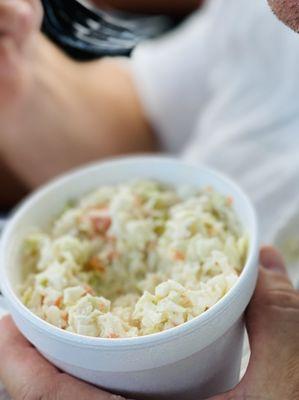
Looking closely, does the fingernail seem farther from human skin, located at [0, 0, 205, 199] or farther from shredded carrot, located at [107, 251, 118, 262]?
human skin, located at [0, 0, 205, 199]

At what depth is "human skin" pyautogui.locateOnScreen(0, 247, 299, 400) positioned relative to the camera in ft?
1.54

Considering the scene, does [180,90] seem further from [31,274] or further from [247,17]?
[31,274]

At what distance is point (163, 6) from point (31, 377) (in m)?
1.18

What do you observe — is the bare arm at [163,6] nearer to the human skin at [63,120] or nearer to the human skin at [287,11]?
the human skin at [63,120]

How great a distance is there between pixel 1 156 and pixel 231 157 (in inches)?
13.7

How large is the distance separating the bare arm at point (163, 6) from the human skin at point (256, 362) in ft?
3.48

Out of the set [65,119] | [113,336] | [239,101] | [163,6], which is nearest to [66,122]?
[65,119]

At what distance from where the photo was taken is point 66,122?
36.1 inches

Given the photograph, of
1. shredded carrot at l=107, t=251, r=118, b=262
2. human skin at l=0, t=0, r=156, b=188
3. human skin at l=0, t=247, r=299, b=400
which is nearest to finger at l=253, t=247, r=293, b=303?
human skin at l=0, t=247, r=299, b=400

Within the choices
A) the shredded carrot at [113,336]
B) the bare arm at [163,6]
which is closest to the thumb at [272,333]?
the shredded carrot at [113,336]

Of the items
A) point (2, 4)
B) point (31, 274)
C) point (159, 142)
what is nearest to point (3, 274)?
point (31, 274)

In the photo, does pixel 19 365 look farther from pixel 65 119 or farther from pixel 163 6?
pixel 163 6

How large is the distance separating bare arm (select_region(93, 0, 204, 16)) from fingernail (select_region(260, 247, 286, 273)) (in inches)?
39.4

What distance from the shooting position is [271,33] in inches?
30.8
